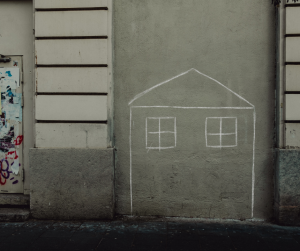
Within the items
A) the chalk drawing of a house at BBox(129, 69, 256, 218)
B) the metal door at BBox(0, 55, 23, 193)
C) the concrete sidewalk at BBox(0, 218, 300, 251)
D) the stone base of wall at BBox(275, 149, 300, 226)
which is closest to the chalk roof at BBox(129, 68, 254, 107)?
the chalk drawing of a house at BBox(129, 69, 256, 218)

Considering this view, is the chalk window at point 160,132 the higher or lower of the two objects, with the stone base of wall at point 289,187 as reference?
higher

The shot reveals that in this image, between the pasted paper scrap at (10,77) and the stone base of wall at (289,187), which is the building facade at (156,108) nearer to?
the stone base of wall at (289,187)

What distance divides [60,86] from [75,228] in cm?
223

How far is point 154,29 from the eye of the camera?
453cm

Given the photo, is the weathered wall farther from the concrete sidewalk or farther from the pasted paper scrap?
the pasted paper scrap

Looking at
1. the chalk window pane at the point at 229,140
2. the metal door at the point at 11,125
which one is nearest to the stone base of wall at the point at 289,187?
the chalk window pane at the point at 229,140

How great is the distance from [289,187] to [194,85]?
2.17 m

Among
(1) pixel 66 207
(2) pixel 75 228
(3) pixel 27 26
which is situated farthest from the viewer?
(3) pixel 27 26

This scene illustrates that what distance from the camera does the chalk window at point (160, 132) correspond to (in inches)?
177

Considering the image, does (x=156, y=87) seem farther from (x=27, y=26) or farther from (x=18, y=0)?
(x=18, y=0)

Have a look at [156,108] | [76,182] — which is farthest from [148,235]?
[156,108]

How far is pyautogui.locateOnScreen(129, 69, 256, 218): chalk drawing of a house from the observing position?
14.6 ft

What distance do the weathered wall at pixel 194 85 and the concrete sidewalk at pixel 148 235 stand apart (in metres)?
0.31

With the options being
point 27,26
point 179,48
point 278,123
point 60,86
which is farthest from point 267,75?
point 27,26
